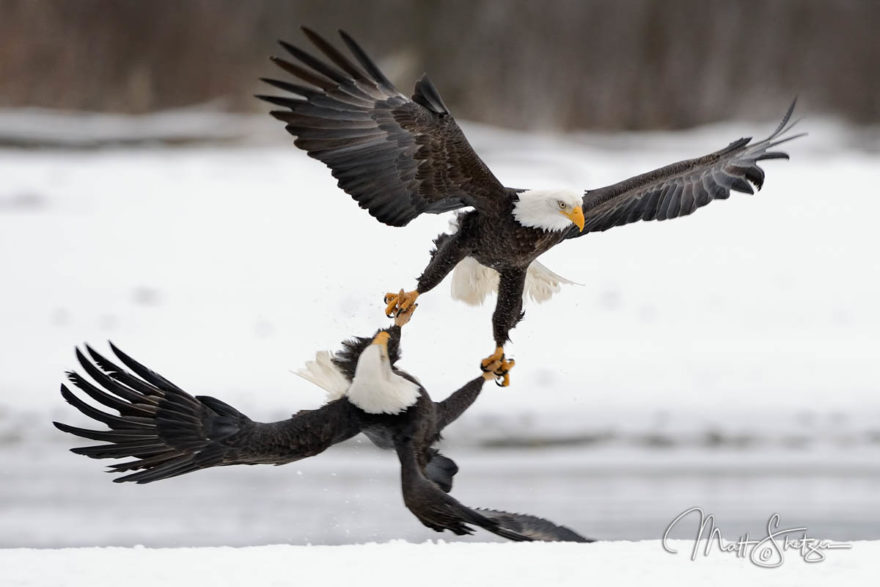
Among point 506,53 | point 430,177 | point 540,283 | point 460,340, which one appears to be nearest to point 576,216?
point 430,177

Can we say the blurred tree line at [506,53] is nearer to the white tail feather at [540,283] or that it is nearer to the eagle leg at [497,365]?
the white tail feather at [540,283]

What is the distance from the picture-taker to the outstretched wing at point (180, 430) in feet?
13.7

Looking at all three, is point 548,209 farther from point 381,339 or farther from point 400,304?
point 381,339

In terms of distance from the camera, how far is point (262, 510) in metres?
Answer: 6.27

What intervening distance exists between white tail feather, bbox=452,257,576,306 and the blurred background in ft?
1.11

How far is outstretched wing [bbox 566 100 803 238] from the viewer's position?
5.14 meters

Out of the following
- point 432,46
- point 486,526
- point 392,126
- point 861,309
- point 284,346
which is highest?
point 432,46

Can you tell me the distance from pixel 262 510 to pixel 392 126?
2.44 m

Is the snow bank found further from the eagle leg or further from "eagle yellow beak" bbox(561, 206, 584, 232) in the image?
"eagle yellow beak" bbox(561, 206, 584, 232)

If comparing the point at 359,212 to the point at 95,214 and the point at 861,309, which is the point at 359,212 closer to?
the point at 95,214

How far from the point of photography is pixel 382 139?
174 inches

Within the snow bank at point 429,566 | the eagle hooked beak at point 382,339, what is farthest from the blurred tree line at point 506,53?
the snow bank at point 429,566

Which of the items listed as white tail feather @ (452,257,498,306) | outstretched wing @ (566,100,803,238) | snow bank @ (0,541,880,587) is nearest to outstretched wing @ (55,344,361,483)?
snow bank @ (0,541,880,587)

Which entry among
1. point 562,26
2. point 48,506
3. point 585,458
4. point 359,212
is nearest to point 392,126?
point 48,506
